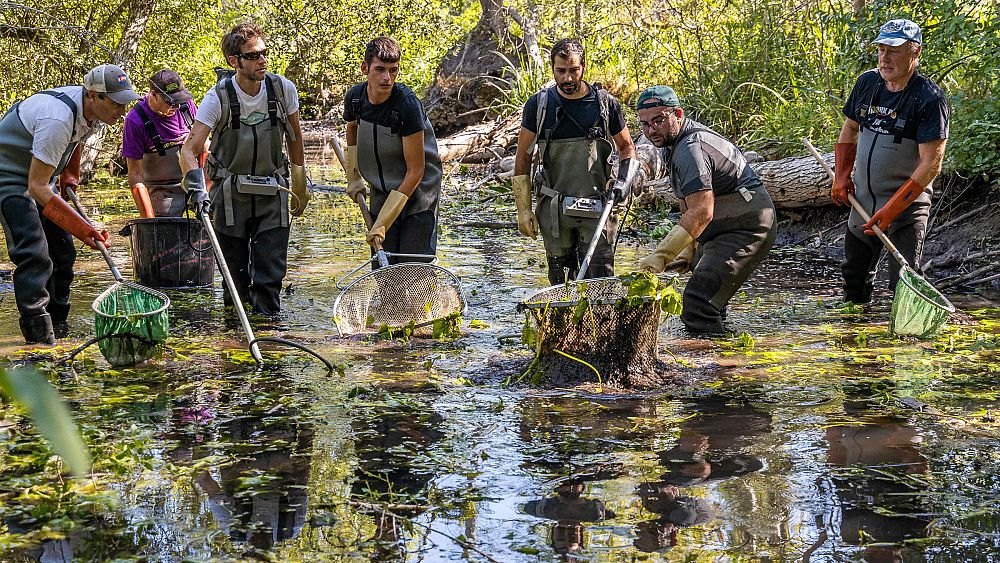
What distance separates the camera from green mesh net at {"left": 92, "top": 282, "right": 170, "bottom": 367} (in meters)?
5.38

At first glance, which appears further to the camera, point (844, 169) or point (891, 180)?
point (844, 169)

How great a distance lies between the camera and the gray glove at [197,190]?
5.99 meters

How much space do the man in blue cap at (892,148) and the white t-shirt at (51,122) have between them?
472cm

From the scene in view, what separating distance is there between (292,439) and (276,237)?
260cm

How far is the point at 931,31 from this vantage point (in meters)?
9.02

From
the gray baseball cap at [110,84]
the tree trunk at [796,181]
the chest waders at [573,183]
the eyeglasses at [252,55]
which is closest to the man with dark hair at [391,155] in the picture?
the eyeglasses at [252,55]

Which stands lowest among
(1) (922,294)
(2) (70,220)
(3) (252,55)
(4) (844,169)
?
(1) (922,294)

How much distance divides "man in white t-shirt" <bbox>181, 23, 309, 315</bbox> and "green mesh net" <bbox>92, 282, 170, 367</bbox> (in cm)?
74

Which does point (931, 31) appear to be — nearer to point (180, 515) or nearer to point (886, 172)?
point (886, 172)

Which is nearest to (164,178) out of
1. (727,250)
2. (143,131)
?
(143,131)

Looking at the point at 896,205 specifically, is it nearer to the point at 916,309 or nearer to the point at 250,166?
the point at 916,309

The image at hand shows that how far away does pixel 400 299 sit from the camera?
6355 millimetres

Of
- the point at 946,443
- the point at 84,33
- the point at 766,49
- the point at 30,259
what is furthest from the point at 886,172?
the point at 84,33

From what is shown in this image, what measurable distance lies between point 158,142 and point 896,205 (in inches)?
206
